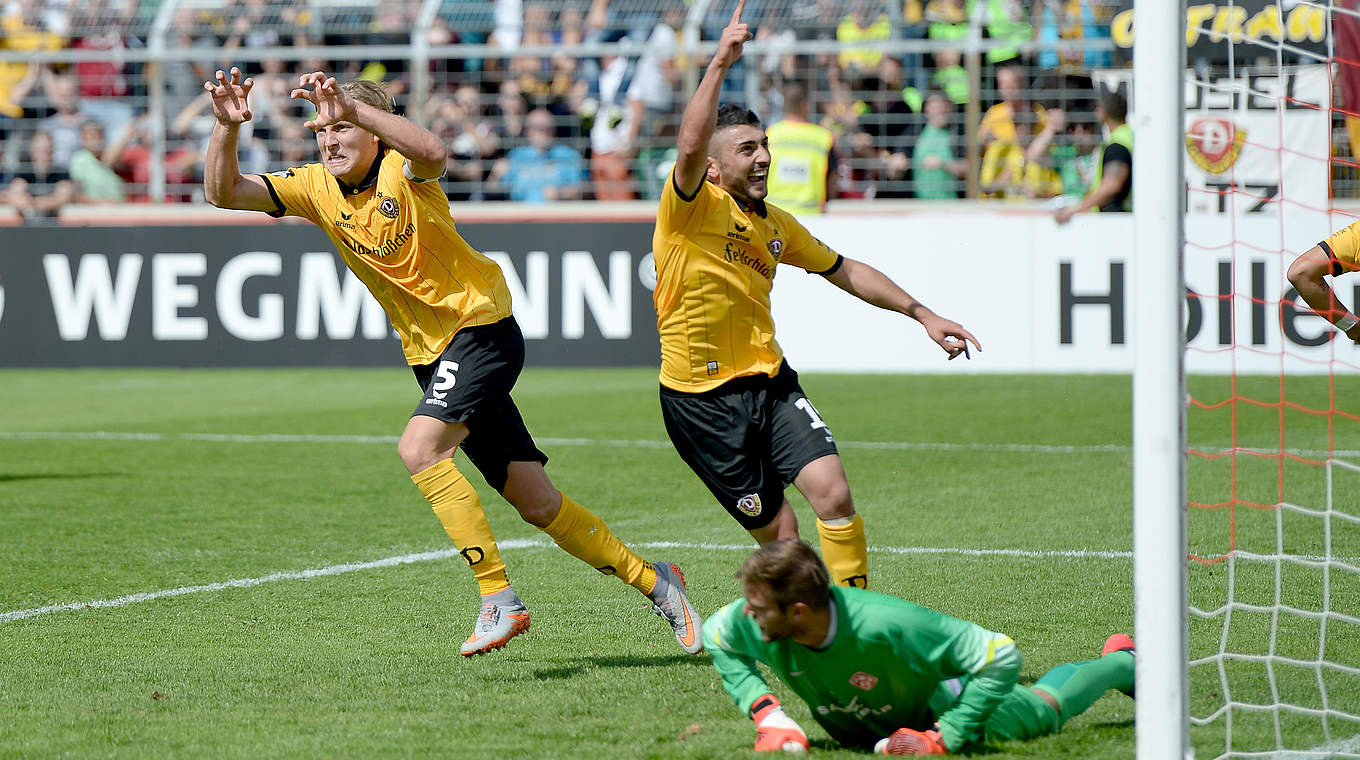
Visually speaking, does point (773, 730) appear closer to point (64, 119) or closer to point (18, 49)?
point (64, 119)

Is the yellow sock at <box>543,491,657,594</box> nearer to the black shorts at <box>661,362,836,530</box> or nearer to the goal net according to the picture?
the black shorts at <box>661,362,836,530</box>

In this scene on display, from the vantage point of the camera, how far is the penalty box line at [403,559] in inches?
245

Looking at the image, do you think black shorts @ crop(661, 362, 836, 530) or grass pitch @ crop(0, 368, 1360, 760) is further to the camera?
black shorts @ crop(661, 362, 836, 530)

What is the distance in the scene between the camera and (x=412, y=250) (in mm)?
5453

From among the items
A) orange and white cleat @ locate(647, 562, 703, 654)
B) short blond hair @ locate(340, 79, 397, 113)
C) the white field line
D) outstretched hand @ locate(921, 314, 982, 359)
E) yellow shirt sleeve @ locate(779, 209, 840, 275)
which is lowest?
the white field line

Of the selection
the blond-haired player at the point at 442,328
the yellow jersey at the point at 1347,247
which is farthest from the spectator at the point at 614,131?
the blond-haired player at the point at 442,328

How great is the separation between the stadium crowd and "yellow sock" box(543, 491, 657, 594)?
10.6 meters

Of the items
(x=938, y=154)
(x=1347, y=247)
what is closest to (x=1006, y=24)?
(x=938, y=154)

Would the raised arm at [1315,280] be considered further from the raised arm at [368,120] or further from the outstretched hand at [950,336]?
the raised arm at [368,120]

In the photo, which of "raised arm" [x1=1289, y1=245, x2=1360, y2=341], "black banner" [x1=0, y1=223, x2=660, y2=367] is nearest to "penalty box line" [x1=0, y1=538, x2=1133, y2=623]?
"raised arm" [x1=1289, y1=245, x2=1360, y2=341]

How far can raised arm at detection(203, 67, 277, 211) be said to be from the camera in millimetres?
5348

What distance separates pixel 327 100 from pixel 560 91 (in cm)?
1308

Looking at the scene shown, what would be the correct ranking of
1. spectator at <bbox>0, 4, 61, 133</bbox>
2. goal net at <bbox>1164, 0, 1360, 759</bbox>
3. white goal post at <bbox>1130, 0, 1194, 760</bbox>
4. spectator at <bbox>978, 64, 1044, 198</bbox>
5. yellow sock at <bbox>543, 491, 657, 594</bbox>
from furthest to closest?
spectator at <bbox>0, 4, 61, 133</bbox> → spectator at <bbox>978, 64, 1044, 198</bbox> → yellow sock at <bbox>543, 491, 657, 594</bbox> → goal net at <bbox>1164, 0, 1360, 759</bbox> → white goal post at <bbox>1130, 0, 1194, 760</bbox>

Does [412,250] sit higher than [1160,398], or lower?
higher
